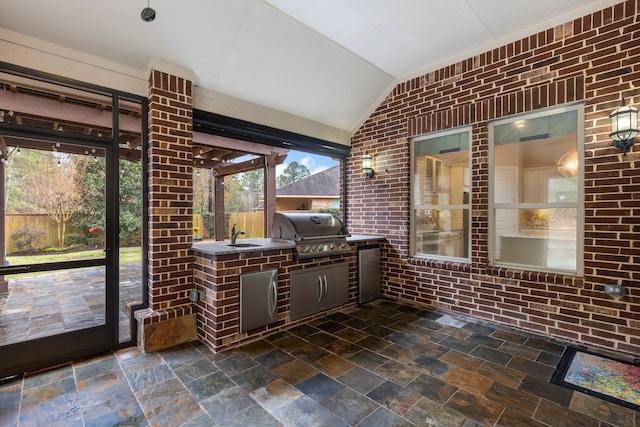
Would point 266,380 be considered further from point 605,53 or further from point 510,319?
point 605,53

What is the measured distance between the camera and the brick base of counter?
9.41ft

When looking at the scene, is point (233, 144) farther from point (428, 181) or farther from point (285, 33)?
point (428, 181)

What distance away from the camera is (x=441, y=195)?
4.14 m

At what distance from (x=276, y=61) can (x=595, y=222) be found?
357 centimetres

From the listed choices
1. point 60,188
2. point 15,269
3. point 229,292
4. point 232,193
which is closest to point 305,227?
point 229,292

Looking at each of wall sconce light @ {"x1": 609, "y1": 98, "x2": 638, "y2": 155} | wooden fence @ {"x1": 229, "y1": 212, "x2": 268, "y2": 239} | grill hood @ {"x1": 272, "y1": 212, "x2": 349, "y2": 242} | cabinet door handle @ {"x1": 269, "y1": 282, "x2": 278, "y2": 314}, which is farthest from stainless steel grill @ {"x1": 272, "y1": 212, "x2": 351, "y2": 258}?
wall sconce light @ {"x1": 609, "y1": 98, "x2": 638, "y2": 155}

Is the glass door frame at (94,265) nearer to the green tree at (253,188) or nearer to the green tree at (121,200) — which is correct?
the green tree at (121,200)

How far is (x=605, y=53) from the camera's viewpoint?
281 centimetres

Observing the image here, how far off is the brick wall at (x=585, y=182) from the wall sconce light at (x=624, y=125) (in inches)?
3.8

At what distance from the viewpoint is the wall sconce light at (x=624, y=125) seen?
258 centimetres

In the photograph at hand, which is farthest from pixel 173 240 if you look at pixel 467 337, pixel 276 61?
pixel 467 337

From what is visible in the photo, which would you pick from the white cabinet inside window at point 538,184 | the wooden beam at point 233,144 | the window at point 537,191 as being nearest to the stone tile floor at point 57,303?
the wooden beam at point 233,144

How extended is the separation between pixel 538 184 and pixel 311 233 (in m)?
2.54

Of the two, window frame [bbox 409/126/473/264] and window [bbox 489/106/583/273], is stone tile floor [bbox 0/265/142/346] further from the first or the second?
window [bbox 489/106/583/273]
